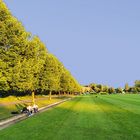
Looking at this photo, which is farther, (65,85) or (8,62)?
(65,85)

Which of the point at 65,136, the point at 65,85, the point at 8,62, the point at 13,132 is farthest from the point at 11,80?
the point at 65,85

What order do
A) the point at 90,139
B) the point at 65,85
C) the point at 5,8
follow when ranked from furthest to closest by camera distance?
the point at 65,85 → the point at 5,8 → the point at 90,139

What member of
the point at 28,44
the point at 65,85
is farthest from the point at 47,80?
the point at 65,85

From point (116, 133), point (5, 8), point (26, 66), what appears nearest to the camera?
point (116, 133)

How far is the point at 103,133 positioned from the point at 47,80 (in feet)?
209

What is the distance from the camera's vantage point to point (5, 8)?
45.7 m

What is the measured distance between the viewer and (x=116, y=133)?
2628cm

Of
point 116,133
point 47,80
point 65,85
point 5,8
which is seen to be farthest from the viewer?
point 65,85

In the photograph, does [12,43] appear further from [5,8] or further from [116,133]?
[116,133]

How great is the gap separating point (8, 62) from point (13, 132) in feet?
67.8

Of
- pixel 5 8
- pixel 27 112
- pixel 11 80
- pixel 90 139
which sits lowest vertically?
pixel 90 139

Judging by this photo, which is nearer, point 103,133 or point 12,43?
point 103,133

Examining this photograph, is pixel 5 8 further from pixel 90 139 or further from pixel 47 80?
pixel 47 80

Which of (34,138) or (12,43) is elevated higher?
(12,43)
